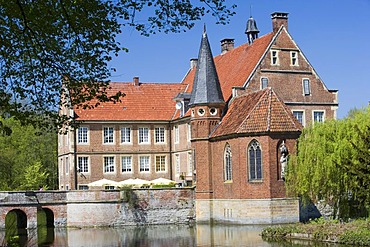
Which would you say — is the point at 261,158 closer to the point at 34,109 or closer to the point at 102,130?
the point at 102,130

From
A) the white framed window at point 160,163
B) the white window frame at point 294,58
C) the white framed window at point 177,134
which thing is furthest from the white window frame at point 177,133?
the white window frame at point 294,58

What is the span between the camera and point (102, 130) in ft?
137

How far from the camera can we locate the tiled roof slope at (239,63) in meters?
37.8

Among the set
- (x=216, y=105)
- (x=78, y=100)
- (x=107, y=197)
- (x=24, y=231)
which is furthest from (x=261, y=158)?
(x=78, y=100)

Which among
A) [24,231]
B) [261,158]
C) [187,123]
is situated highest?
[187,123]

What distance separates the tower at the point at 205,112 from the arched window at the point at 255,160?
3.51 meters

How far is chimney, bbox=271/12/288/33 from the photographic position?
3778 cm

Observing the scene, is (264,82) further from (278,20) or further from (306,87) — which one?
(278,20)

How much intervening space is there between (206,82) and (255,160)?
540 centimetres

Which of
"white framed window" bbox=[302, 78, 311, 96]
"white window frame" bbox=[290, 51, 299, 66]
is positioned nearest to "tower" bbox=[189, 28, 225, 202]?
"white window frame" bbox=[290, 51, 299, 66]

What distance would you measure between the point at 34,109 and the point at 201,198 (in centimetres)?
2344

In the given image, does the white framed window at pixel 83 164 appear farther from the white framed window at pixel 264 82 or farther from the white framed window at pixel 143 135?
the white framed window at pixel 264 82

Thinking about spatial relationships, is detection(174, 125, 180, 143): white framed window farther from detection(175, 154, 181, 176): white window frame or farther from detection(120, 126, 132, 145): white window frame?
detection(120, 126, 132, 145): white window frame

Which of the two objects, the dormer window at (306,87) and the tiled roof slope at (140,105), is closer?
the dormer window at (306,87)
